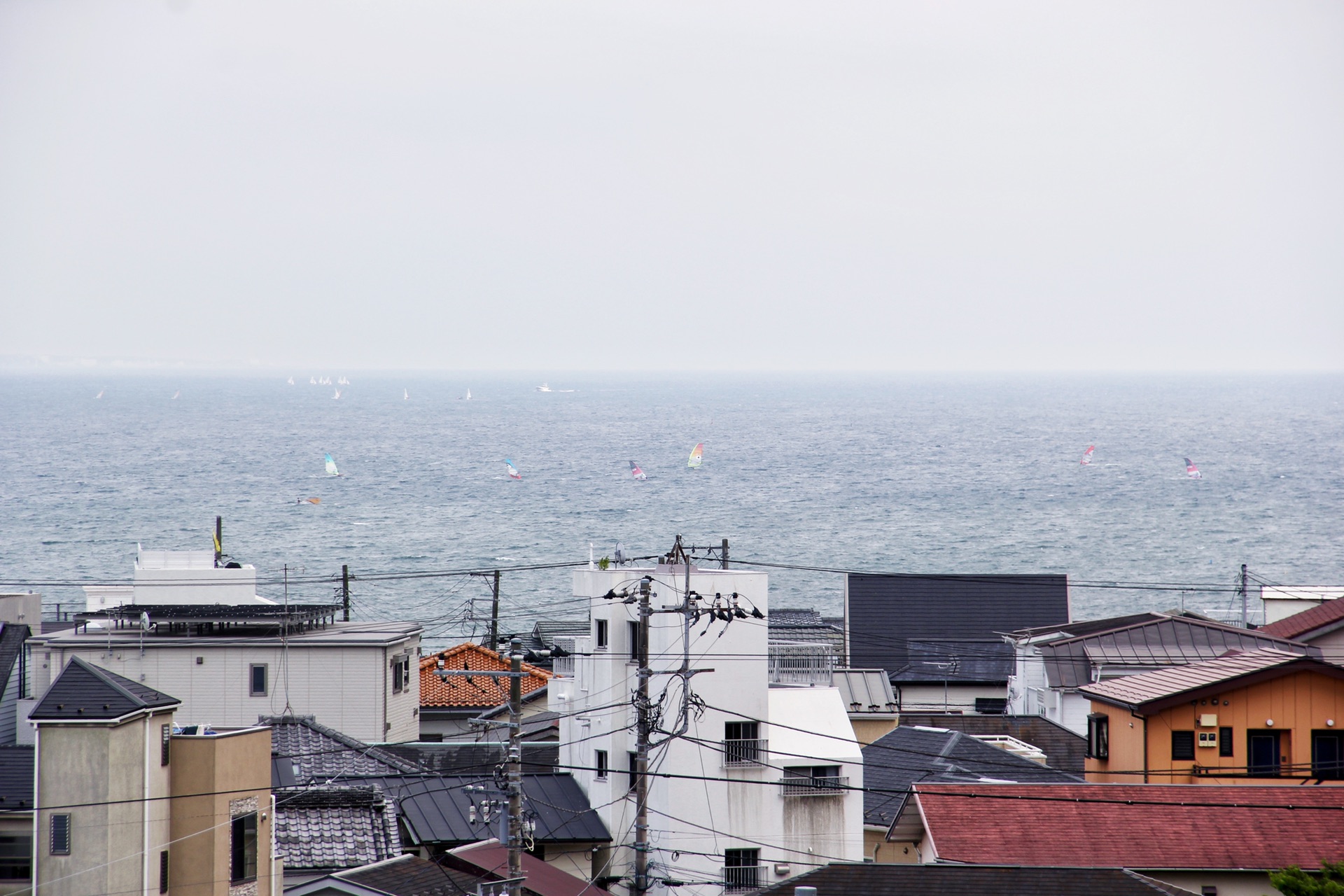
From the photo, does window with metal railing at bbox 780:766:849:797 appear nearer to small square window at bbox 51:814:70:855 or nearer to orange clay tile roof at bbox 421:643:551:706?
small square window at bbox 51:814:70:855

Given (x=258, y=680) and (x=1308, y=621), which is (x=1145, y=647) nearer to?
(x=1308, y=621)

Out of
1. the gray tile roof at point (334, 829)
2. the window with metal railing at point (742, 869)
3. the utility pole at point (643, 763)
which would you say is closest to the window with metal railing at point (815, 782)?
the window with metal railing at point (742, 869)

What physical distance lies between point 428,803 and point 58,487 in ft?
400

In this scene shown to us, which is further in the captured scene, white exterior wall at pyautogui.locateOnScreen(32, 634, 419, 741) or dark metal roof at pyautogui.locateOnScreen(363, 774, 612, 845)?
white exterior wall at pyautogui.locateOnScreen(32, 634, 419, 741)

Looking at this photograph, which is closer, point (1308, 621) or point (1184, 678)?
point (1184, 678)

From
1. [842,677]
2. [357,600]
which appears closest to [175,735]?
[842,677]

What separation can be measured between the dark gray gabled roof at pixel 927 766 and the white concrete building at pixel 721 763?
1085mm

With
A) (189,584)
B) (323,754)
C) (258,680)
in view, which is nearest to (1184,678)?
(323,754)

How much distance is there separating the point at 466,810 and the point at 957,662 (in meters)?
22.6

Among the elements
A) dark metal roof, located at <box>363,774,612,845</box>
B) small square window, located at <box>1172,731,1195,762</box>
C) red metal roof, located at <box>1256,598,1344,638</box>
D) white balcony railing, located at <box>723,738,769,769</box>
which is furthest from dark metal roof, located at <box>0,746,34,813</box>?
red metal roof, located at <box>1256,598,1344,638</box>

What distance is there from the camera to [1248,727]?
21.5 meters

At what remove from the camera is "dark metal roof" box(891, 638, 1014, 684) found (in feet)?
132

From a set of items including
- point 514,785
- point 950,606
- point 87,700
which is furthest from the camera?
point 950,606

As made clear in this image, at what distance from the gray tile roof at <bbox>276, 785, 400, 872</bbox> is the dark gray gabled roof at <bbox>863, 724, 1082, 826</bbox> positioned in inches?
297
